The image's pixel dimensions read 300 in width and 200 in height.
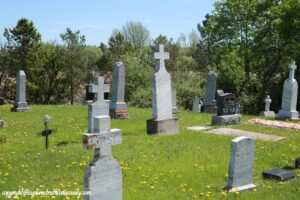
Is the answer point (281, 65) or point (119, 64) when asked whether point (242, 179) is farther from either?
point (281, 65)

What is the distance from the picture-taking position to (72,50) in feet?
124

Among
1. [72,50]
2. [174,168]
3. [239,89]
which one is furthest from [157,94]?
[72,50]

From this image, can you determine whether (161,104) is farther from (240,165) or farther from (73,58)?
(73,58)

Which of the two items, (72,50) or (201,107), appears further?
(72,50)

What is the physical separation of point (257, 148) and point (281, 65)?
24.4 metres

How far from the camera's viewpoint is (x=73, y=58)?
3753 centimetres

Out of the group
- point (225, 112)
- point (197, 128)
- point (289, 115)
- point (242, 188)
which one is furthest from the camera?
point (289, 115)

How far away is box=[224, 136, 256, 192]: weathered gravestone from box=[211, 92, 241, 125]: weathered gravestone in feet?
24.3

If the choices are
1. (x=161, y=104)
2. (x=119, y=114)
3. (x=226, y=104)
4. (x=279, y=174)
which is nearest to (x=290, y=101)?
(x=226, y=104)

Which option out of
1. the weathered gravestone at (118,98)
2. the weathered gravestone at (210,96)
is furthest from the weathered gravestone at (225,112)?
the weathered gravestone at (210,96)

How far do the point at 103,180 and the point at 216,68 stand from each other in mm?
32470

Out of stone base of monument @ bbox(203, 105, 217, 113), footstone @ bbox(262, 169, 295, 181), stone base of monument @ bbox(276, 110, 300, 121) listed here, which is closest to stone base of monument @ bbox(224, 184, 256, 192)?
footstone @ bbox(262, 169, 295, 181)

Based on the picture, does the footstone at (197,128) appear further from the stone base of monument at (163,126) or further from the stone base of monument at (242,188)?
the stone base of monument at (242,188)

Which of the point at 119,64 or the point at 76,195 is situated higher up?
the point at 119,64
